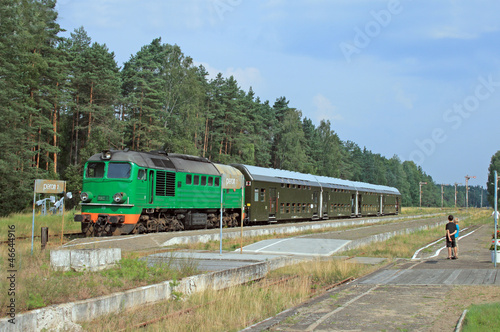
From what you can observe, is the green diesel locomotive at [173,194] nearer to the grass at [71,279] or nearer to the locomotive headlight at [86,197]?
the locomotive headlight at [86,197]

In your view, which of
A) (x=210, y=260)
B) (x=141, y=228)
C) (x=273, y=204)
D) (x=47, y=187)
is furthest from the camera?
(x=273, y=204)

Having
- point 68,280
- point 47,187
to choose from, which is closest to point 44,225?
point 47,187

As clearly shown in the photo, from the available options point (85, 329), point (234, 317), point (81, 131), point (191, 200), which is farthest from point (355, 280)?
point (81, 131)

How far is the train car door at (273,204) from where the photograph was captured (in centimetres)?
3338

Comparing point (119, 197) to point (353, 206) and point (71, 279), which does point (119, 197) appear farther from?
point (353, 206)

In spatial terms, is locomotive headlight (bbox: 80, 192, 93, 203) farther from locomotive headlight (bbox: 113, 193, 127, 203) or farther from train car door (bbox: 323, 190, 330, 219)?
train car door (bbox: 323, 190, 330, 219)

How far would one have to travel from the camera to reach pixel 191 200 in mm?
25125

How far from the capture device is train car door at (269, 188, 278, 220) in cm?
3338

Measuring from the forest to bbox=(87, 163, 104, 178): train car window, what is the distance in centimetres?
1444

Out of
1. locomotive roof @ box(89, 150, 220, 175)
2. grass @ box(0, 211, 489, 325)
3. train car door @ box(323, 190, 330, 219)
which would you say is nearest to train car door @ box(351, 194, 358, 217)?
train car door @ box(323, 190, 330, 219)

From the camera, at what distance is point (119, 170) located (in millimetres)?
21344

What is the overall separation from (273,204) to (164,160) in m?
12.1

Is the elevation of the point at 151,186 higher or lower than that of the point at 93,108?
lower

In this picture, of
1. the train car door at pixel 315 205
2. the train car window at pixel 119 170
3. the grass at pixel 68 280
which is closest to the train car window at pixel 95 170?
the train car window at pixel 119 170
